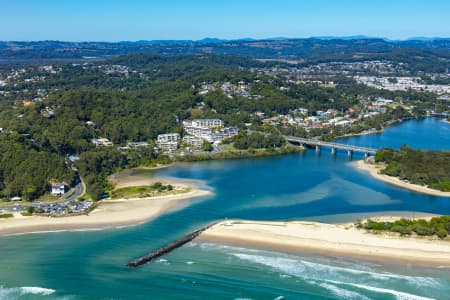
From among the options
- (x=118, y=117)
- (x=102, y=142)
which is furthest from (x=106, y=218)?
(x=118, y=117)

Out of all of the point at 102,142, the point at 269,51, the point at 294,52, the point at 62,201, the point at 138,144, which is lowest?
the point at 62,201

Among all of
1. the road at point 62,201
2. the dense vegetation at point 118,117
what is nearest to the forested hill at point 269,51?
the dense vegetation at point 118,117

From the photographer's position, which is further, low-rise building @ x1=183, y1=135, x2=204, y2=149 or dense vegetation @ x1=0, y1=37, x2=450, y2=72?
dense vegetation @ x1=0, y1=37, x2=450, y2=72

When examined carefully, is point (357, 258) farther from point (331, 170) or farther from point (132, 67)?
point (132, 67)

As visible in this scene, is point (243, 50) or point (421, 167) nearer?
point (421, 167)

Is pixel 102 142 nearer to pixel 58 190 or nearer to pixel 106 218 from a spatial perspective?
pixel 58 190

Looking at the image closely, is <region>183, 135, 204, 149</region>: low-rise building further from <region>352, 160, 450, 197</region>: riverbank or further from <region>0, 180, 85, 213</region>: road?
<region>0, 180, 85, 213</region>: road

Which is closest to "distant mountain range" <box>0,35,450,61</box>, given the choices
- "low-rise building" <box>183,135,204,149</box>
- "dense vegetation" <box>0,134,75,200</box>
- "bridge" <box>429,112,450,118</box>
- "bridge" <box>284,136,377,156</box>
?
"bridge" <box>429,112,450,118</box>
